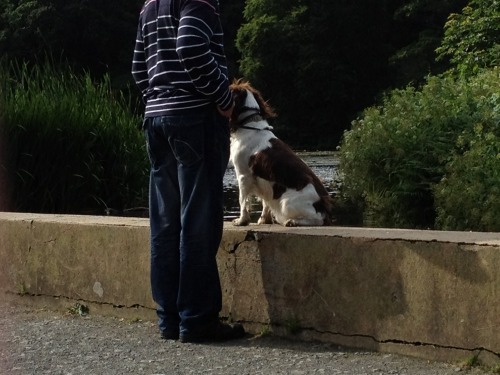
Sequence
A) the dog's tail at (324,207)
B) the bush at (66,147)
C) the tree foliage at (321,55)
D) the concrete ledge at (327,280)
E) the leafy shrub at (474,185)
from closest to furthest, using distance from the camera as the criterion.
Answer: the concrete ledge at (327,280) < the dog's tail at (324,207) < the leafy shrub at (474,185) < the bush at (66,147) < the tree foliage at (321,55)

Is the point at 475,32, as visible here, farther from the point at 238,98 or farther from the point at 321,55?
the point at 321,55

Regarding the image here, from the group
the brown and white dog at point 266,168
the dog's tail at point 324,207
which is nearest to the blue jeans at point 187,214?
the brown and white dog at point 266,168

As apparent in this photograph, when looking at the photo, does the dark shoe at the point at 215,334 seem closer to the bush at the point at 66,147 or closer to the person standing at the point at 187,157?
the person standing at the point at 187,157

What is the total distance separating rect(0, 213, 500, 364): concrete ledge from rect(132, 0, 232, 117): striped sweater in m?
0.84

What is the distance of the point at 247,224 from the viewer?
6805 millimetres

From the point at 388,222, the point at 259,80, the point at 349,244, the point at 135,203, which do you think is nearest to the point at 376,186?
the point at 388,222

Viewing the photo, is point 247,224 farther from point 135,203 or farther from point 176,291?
point 135,203

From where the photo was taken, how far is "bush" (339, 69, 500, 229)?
400 inches

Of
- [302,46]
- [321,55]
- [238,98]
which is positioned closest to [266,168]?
[238,98]

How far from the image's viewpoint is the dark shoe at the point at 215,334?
582 cm

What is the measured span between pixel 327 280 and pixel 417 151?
17.0 feet

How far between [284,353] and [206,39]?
1687mm

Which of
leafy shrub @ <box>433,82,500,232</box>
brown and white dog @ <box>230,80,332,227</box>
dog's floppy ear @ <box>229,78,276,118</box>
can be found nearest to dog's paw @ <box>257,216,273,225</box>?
brown and white dog @ <box>230,80,332,227</box>

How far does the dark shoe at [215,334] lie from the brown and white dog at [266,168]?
120 cm
